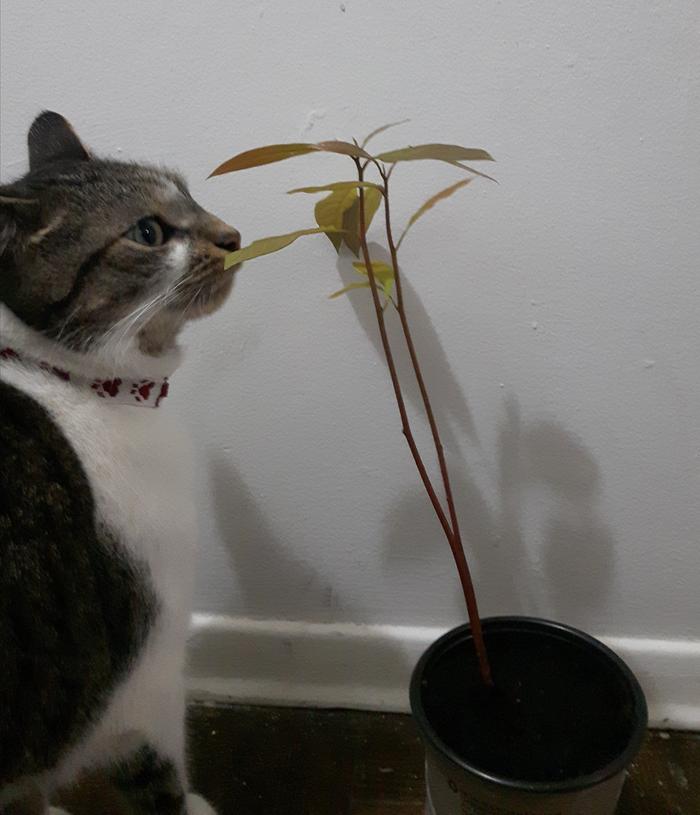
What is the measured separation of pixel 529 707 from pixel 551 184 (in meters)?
0.64

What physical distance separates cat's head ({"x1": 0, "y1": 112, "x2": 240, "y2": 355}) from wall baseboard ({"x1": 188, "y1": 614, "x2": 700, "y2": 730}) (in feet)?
1.89

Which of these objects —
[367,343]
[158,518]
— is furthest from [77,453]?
[367,343]

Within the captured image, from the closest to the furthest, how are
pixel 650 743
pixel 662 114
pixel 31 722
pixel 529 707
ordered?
1. pixel 31 722
2. pixel 662 114
3. pixel 529 707
4. pixel 650 743

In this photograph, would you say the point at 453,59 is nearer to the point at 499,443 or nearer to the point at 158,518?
the point at 499,443

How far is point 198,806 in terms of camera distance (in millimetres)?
938

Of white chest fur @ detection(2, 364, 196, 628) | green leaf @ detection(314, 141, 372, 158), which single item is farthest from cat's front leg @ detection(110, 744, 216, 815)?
green leaf @ detection(314, 141, 372, 158)

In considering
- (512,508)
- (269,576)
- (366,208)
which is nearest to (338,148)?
(366,208)

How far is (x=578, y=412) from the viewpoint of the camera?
0.95 m

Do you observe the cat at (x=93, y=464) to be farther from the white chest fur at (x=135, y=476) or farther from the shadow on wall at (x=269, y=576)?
the shadow on wall at (x=269, y=576)

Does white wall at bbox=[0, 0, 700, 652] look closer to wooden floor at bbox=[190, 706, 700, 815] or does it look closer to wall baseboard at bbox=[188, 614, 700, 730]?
wall baseboard at bbox=[188, 614, 700, 730]

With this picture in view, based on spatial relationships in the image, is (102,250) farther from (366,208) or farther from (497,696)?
(497,696)

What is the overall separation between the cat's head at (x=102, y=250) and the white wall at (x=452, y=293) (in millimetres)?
140

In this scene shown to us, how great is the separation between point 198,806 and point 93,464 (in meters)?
0.53

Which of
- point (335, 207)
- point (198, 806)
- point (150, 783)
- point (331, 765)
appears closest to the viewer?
point (335, 207)
